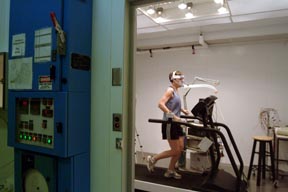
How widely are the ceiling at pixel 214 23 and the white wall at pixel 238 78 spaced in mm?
295

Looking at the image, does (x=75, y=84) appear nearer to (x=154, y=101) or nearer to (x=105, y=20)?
(x=105, y=20)


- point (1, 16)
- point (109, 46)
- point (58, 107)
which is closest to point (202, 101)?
point (109, 46)

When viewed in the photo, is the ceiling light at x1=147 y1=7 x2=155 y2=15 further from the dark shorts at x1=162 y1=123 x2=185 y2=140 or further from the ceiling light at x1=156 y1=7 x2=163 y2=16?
the dark shorts at x1=162 y1=123 x2=185 y2=140

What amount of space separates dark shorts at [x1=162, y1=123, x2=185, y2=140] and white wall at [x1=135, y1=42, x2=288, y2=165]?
1.95 metres

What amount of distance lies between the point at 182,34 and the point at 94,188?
403 centimetres

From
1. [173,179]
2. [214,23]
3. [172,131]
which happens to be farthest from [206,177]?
[214,23]

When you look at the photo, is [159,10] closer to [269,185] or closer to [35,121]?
[35,121]

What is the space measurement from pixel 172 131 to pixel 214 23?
6.80ft

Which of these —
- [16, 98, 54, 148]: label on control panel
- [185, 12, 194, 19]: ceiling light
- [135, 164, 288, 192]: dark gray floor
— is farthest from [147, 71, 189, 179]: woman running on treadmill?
[16, 98, 54, 148]: label on control panel

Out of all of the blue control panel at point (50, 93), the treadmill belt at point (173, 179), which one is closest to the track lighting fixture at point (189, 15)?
the blue control panel at point (50, 93)

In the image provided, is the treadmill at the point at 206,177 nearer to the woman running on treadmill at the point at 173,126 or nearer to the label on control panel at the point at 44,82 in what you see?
the woman running on treadmill at the point at 173,126

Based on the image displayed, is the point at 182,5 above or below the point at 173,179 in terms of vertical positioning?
above

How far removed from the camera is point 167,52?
19.6 feet

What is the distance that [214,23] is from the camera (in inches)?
171
